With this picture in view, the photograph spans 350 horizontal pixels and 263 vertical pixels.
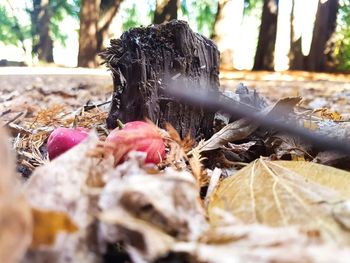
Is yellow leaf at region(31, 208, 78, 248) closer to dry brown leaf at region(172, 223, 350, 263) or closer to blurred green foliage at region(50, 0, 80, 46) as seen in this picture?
dry brown leaf at region(172, 223, 350, 263)

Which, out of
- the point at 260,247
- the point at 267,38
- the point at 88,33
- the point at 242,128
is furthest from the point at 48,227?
the point at 267,38

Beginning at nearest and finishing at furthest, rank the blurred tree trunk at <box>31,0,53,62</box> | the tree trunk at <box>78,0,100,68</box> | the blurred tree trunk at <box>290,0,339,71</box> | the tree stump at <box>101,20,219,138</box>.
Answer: the tree stump at <box>101,20,219,138</box> < the tree trunk at <box>78,0,100,68</box> < the blurred tree trunk at <box>290,0,339,71</box> < the blurred tree trunk at <box>31,0,53,62</box>

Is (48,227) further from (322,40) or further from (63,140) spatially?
(322,40)

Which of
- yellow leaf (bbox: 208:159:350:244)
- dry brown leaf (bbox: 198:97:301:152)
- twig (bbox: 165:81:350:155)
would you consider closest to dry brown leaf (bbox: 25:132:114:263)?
yellow leaf (bbox: 208:159:350:244)

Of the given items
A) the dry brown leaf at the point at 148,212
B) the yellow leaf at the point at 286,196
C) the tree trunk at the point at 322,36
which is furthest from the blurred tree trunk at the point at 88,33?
the dry brown leaf at the point at 148,212

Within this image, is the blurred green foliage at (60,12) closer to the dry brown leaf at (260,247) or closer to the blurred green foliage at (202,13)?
the blurred green foliage at (202,13)

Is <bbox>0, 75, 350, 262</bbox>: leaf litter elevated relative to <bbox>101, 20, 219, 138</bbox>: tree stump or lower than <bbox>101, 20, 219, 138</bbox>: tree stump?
lower
